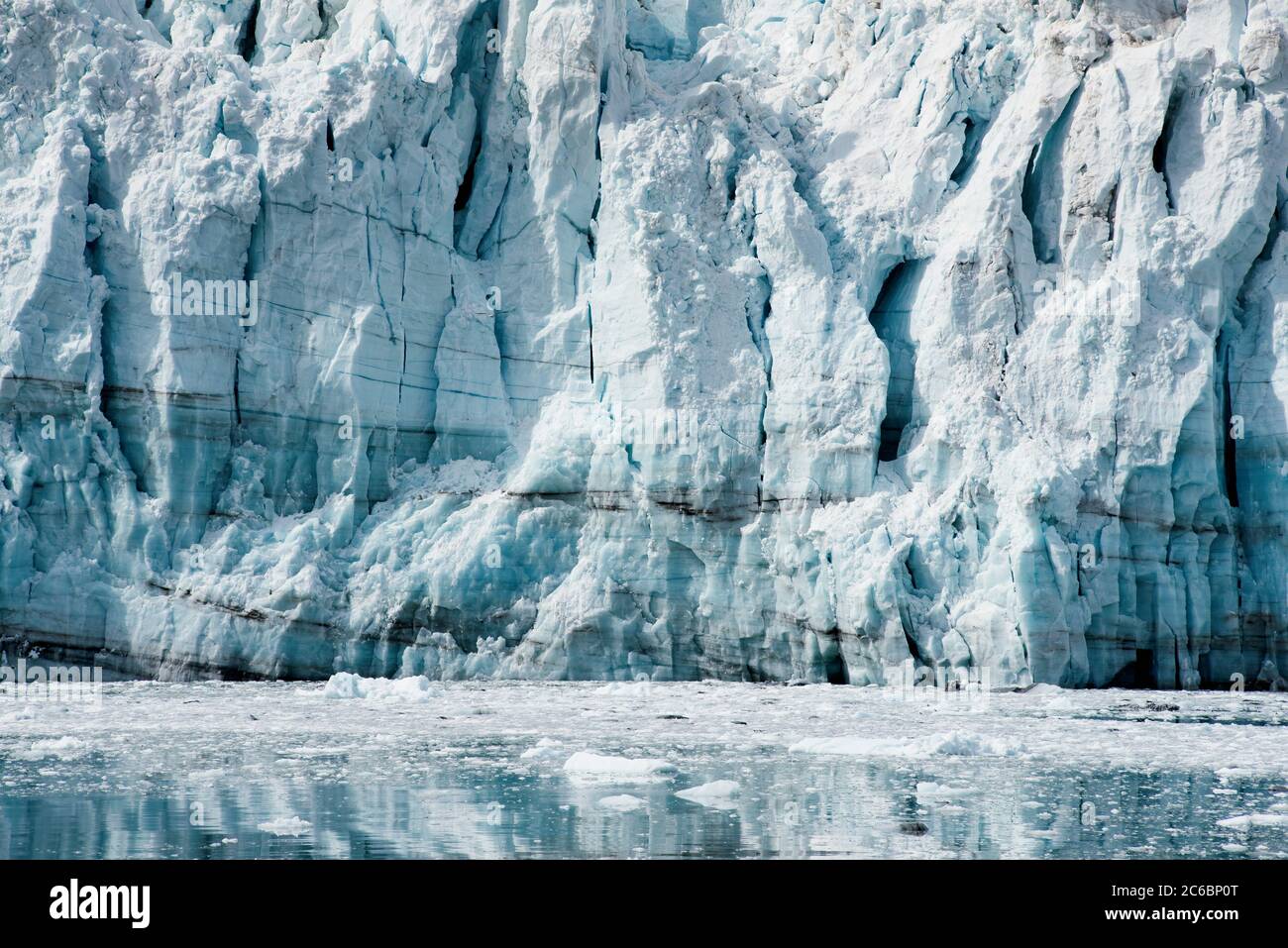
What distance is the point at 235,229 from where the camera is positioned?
1598 cm

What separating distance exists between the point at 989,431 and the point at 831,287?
2541mm

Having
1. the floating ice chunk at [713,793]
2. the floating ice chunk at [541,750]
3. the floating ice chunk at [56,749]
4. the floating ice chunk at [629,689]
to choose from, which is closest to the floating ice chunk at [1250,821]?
the floating ice chunk at [713,793]

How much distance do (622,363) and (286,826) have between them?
1020cm

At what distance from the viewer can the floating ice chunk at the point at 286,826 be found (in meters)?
6.73

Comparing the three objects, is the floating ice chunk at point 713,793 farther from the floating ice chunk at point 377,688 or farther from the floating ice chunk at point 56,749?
the floating ice chunk at point 377,688

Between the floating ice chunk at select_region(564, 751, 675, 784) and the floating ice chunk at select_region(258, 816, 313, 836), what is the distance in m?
2.12

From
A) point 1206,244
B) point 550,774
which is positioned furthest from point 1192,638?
point 550,774

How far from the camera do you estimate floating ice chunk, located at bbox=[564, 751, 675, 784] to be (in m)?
8.71

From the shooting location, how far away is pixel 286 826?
22.5 feet

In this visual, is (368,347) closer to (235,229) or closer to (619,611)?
(235,229)

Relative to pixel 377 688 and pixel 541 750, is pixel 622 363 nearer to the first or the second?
pixel 377 688

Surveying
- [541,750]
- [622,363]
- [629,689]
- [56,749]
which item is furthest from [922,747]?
[622,363]

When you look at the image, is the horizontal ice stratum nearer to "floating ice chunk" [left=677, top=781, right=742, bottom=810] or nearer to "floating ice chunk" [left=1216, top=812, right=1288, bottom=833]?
"floating ice chunk" [left=677, top=781, right=742, bottom=810]

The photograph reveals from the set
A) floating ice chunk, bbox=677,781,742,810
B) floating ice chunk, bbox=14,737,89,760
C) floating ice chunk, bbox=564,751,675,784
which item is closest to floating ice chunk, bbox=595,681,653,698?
floating ice chunk, bbox=564,751,675,784
